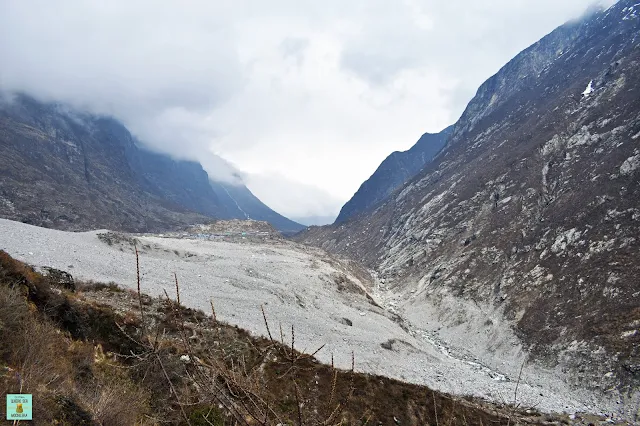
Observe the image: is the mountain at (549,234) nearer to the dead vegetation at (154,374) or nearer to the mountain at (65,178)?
the dead vegetation at (154,374)

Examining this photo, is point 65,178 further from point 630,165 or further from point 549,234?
point 630,165

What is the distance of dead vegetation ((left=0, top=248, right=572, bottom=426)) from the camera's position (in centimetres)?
344

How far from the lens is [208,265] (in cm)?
4628

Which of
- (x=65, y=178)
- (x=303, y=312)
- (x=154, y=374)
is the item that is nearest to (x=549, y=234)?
(x=303, y=312)

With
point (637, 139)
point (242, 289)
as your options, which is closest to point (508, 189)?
point (637, 139)

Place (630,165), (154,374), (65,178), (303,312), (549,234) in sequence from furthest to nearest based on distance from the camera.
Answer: (65,178)
(549,234)
(630,165)
(303,312)
(154,374)

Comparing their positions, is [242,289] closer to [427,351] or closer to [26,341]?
[427,351]

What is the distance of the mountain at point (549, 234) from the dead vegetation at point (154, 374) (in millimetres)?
15027

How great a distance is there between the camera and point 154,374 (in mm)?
16234

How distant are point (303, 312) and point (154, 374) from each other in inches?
907

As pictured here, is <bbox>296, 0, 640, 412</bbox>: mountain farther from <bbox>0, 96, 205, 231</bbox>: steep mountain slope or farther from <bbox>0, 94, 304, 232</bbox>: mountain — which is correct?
<bbox>0, 96, 205, 231</bbox>: steep mountain slope

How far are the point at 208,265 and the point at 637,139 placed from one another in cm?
5747

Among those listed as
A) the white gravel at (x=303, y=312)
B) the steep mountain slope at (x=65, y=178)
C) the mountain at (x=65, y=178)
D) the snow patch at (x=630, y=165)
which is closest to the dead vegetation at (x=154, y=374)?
the white gravel at (x=303, y=312)

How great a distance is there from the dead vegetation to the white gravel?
14.4ft
